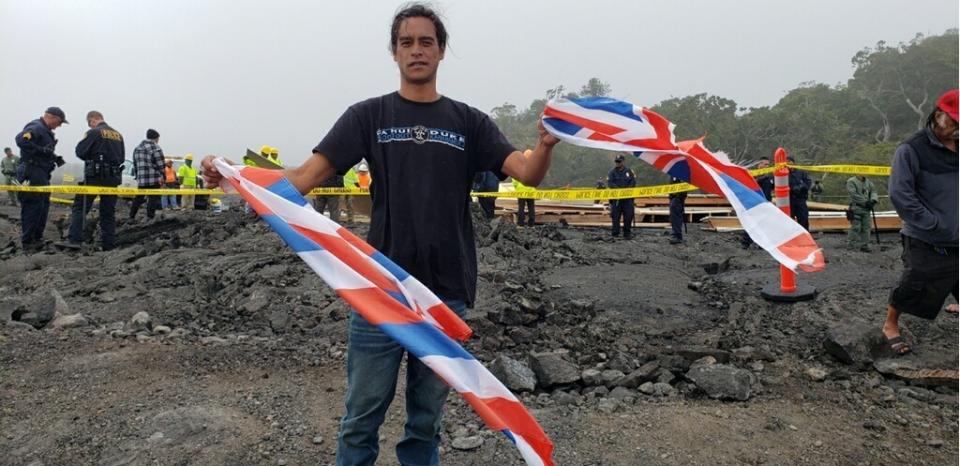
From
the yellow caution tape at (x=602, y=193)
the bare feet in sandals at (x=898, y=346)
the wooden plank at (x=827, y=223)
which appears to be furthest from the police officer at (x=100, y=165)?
the wooden plank at (x=827, y=223)

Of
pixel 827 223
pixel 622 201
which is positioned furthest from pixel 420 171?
pixel 827 223

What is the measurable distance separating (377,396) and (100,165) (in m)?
8.83

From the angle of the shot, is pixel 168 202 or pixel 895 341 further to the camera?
pixel 168 202

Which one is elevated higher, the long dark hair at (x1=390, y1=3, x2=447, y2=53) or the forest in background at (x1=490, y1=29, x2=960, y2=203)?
the forest in background at (x1=490, y1=29, x2=960, y2=203)

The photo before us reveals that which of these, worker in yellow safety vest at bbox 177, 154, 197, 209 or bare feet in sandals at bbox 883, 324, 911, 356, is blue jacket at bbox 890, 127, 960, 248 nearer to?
bare feet in sandals at bbox 883, 324, 911, 356

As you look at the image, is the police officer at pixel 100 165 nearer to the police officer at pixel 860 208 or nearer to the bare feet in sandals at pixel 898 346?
the bare feet in sandals at pixel 898 346

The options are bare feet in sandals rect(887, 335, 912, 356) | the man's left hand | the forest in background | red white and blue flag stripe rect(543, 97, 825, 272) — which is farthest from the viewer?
the forest in background

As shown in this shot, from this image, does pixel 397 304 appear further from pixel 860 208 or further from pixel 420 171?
pixel 860 208

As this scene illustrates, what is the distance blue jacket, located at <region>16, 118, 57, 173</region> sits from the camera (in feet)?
29.3

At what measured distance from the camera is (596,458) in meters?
3.10

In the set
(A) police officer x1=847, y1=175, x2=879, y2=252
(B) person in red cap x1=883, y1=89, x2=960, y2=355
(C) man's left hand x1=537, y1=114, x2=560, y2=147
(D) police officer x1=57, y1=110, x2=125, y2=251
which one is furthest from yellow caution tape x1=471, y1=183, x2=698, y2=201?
(C) man's left hand x1=537, y1=114, x2=560, y2=147

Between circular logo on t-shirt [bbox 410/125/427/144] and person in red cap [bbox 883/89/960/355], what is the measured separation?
3.51 metres

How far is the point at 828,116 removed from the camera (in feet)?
110

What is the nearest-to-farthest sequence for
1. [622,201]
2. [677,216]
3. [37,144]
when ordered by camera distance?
[37,144] → [677,216] → [622,201]
